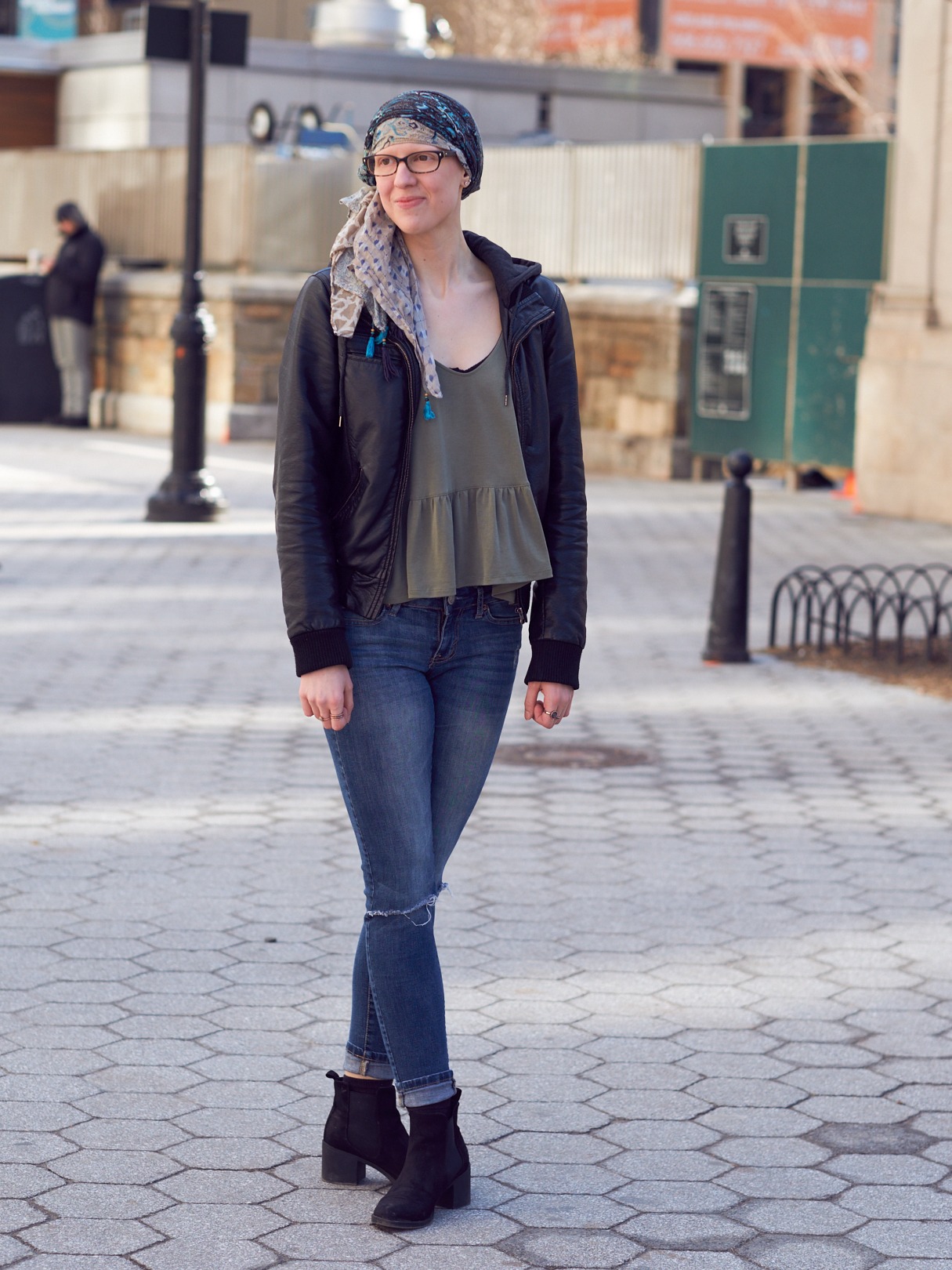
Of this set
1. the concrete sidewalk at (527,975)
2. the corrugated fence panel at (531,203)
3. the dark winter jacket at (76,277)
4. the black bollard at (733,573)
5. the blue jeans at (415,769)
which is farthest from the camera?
the dark winter jacket at (76,277)

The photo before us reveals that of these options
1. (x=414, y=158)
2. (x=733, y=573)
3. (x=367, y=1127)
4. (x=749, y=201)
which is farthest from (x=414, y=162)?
(x=749, y=201)

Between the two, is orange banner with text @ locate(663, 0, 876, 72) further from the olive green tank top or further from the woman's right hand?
the woman's right hand

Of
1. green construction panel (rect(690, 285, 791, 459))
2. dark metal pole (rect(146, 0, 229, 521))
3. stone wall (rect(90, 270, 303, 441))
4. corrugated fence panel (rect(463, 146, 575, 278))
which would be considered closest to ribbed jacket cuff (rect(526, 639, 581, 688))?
dark metal pole (rect(146, 0, 229, 521))

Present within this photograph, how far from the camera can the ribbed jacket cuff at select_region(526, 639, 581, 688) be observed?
148 inches

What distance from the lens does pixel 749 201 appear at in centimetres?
1844

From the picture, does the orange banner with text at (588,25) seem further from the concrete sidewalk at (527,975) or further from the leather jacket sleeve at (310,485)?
the leather jacket sleeve at (310,485)

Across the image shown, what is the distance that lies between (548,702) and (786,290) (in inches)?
585

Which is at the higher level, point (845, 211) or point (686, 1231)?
point (845, 211)

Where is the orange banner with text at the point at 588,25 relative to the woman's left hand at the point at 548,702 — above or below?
above

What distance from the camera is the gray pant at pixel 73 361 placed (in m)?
22.8

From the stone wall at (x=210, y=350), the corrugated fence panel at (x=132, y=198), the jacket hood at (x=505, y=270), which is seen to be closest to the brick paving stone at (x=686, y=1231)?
the jacket hood at (x=505, y=270)

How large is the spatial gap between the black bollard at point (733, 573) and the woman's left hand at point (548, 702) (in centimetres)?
597

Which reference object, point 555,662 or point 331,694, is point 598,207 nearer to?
point 555,662

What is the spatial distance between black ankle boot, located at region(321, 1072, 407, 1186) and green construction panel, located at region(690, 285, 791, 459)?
14.8m
